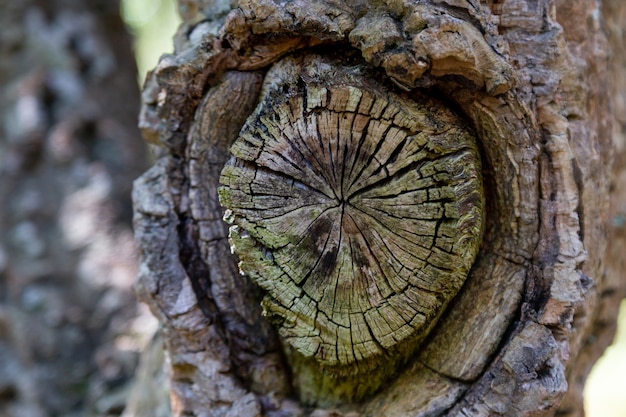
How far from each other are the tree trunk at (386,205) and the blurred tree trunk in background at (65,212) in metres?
1.02

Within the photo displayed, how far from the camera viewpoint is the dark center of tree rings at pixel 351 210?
4.37 ft

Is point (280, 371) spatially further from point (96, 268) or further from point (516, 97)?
point (96, 268)

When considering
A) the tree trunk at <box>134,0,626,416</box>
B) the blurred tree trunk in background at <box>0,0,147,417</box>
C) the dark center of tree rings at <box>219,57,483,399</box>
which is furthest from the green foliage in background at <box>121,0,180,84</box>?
the dark center of tree rings at <box>219,57,483,399</box>

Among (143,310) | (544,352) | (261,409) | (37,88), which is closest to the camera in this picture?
(544,352)

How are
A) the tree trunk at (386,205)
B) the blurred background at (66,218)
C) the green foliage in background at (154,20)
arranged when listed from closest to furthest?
1. the tree trunk at (386,205)
2. the blurred background at (66,218)
3. the green foliage in background at (154,20)

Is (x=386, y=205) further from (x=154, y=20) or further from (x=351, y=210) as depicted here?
(x=154, y=20)

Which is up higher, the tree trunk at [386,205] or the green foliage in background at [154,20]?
the green foliage in background at [154,20]

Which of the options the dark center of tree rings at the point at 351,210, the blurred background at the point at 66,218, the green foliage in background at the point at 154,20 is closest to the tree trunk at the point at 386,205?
the dark center of tree rings at the point at 351,210

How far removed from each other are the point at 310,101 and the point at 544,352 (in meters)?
0.82

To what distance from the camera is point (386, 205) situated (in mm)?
1353

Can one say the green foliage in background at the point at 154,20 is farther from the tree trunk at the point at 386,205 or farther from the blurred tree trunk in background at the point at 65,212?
the tree trunk at the point at 386,205

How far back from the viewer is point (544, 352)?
135 centimetres

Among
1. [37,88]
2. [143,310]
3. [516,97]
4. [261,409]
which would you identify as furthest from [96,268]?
[516,97]

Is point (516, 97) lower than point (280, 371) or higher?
higher
